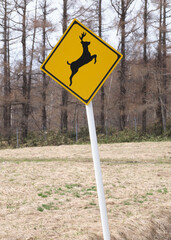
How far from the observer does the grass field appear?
4.41 meters

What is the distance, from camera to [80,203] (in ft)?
19.9

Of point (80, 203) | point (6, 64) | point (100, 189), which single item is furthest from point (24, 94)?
point (100, 189)

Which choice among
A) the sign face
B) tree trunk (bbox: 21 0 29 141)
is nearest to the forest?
tree trunk (bbox: 21 0 29 141)

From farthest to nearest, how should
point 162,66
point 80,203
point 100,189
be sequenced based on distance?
point 162,66 < point 80,203 < point 100,189

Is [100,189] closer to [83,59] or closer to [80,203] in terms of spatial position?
[83,59]

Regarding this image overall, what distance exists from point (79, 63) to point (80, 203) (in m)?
3.42

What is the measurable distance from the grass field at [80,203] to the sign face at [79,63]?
1.90 meters

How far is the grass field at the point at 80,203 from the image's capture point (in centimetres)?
441

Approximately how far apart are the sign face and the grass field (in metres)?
1.90

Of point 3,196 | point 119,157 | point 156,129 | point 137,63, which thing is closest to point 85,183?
point 3,196

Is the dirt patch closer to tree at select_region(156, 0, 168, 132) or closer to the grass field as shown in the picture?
the grass field

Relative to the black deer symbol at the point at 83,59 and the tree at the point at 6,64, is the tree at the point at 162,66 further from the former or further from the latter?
the black deer symbol at the point at 83,59

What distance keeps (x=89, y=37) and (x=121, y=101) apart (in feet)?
68.0

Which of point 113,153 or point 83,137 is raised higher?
point 83,137
